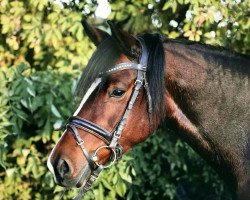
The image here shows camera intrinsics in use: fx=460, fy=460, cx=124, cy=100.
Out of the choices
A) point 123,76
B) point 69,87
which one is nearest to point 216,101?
point 123,76

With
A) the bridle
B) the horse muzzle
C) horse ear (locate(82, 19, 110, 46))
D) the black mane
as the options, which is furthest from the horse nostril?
horse ear (locate(82, 19, 110, 46))

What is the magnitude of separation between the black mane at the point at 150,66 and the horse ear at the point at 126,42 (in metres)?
0.05

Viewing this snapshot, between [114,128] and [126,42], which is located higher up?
[126,42]

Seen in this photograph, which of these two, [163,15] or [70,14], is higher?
[70,14]

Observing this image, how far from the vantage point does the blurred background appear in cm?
357

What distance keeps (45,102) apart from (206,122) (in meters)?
1.62

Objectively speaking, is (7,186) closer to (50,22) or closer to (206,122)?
(50,22)

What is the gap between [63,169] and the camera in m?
2.25

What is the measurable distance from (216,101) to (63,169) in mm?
855

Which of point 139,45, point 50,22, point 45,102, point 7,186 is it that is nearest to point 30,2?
point 50,22

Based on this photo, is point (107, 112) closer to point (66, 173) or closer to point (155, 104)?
point (155, 104)

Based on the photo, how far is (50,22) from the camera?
161 inches

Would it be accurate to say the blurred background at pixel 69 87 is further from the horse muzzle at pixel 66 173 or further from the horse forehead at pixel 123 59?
the horse forehead at pixel 123 59

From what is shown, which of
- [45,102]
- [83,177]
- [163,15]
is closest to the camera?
[83,177]
